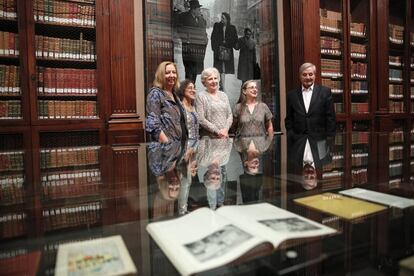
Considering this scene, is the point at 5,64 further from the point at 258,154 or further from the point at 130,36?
the point at 258,154

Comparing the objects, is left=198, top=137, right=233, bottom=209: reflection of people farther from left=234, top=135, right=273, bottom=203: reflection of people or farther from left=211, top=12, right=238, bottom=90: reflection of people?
left=211, top=12, right=238, bottom=90: reflection of people

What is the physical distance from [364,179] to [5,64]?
3162 millimetres

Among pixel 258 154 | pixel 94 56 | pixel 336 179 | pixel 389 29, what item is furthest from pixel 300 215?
pixel 389 29

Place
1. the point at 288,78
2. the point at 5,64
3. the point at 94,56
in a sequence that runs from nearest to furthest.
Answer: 1. the point at 5,64
2. the point at 94,56
3. the point at 288,78

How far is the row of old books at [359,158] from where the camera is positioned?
1.17 meters

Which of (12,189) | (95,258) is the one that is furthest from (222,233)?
(12,189)

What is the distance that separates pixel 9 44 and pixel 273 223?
3.15 meters

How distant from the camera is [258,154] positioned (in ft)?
4.87

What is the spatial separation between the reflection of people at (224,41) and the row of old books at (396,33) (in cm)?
269

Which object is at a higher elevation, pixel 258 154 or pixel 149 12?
pixel 149 12

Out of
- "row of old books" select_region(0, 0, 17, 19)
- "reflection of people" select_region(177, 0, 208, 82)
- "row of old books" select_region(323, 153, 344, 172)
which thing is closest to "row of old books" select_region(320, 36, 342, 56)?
"reflection of people" select_region(177, 0, 208, 82)

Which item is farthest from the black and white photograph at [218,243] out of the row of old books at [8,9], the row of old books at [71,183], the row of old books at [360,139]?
the row of old books at [8,9]

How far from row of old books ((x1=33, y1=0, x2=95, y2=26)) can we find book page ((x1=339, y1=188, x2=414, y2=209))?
10.2ft

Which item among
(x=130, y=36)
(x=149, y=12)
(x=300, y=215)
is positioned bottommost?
(x=300, y=215)
